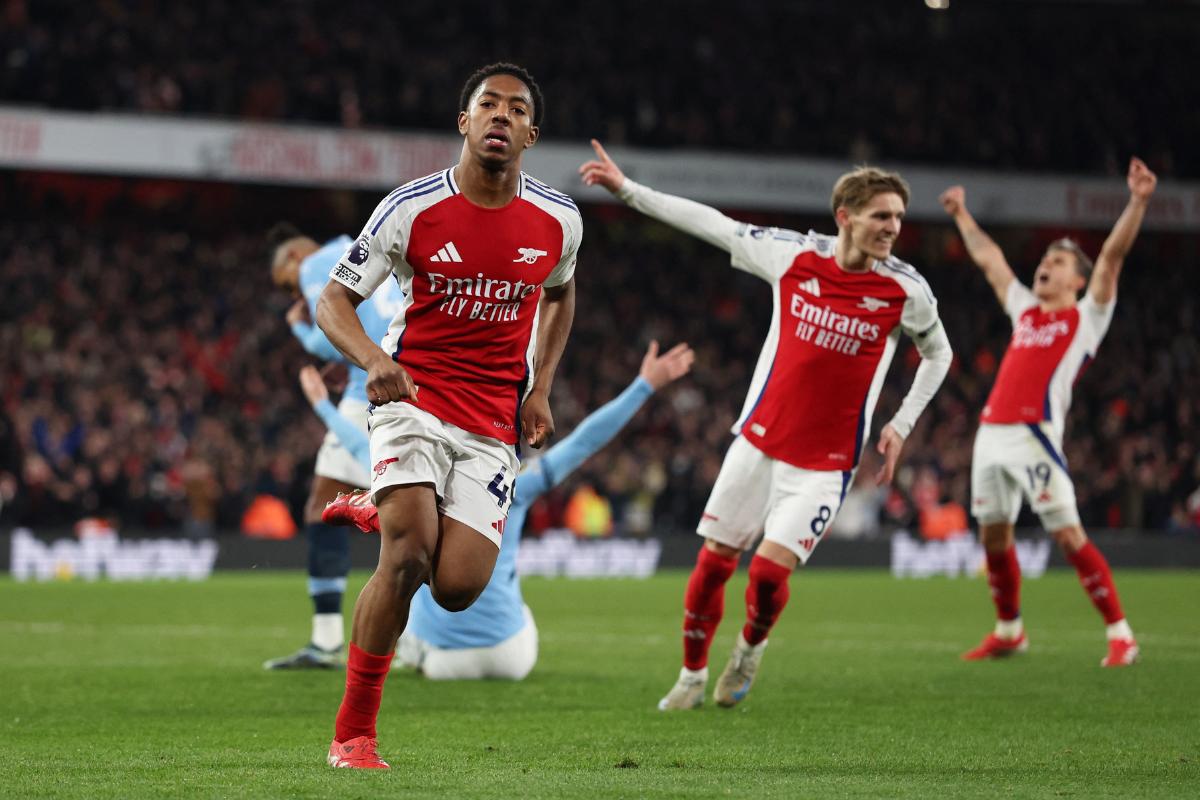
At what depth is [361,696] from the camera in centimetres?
525

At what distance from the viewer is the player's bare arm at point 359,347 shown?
5.06 meters

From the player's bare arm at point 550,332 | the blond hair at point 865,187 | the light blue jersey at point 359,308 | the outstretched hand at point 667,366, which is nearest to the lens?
the player's bare arm at point 550,332

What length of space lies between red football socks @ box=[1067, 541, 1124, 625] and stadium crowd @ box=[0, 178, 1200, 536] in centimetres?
1256

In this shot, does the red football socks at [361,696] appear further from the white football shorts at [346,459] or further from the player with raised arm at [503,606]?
the white football shorts at [346,459]

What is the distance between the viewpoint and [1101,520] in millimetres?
25453

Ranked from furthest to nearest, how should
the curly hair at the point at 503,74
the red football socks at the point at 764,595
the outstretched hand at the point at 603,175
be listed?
1. the red football socks at the point at 764,595
2. the outstretched hand at the point at 603,175
3. the curly hair at the point at 503,74

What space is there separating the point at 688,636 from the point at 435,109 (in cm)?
2213

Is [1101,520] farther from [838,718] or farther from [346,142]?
[838,718]

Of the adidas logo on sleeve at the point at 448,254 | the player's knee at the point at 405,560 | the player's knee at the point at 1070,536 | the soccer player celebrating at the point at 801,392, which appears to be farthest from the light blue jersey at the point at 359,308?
the player's knee at the point at 1070,536

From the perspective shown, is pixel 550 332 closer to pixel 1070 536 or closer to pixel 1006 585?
pixel 1006 585

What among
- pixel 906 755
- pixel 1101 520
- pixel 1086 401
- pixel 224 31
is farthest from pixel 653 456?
pixel 906 755

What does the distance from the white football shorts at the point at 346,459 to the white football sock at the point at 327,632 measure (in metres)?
0.78

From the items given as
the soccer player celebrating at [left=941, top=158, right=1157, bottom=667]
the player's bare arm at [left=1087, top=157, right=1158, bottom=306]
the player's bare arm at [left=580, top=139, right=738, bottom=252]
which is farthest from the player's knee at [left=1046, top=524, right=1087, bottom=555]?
the player's bare arm at [left=580, top=139, right=738, bottom=252]

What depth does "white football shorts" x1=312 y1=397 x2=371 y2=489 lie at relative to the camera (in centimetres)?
907
